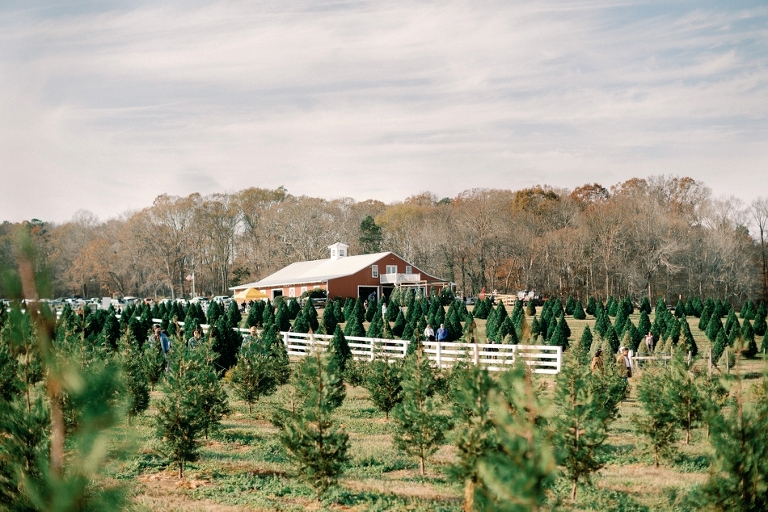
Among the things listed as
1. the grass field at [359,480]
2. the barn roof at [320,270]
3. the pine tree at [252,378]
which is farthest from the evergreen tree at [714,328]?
the barn roof at [320,270]

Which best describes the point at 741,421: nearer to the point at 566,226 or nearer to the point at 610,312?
the point at 610,312

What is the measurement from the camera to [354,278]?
5212cm

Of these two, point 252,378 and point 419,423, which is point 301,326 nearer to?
point 252,378

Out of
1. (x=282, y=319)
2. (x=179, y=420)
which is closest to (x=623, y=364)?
(x=179, y=420)

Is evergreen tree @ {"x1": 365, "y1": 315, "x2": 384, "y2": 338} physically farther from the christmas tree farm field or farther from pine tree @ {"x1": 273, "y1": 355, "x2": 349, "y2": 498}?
pine tree @ {"x1": 273, "y1": 355, "x2": 349, "y2": 498}

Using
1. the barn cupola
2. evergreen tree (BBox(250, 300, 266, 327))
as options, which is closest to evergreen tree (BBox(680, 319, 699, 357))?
evergreen tree (BBox(250, 300, 266, 327))

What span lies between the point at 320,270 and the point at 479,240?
1743 centimetres

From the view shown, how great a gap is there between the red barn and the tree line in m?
9.33

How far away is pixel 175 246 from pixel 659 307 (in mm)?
47698

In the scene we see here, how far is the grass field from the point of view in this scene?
7.87 metres

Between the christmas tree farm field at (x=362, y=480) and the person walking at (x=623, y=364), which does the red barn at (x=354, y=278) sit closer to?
the person walking at (x=623, y=364)

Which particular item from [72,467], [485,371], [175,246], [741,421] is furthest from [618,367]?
[175,246]

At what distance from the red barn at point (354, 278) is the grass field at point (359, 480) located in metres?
38.8

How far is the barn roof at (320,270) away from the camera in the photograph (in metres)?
52.4
